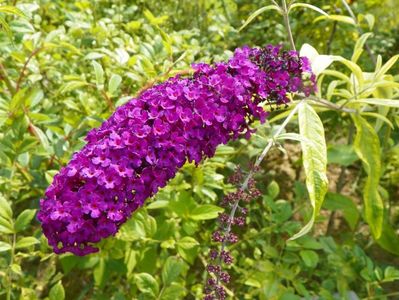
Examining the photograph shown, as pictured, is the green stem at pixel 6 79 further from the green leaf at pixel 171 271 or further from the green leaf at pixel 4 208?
the green leaf at pixel 171 271

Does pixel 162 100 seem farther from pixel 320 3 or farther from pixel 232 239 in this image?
pixel 320 3

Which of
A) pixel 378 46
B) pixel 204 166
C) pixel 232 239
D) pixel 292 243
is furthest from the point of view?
pixel 378 46

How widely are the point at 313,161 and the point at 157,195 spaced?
0.67 meters

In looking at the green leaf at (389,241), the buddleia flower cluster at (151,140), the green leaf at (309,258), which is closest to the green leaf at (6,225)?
the buddleia flower cluster at (151,140)

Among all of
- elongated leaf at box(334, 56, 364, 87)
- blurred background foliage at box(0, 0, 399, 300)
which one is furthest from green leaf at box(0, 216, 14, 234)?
elongated leaf at box(334, 56, 364, 87)

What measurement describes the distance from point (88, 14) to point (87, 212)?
5.09 ft

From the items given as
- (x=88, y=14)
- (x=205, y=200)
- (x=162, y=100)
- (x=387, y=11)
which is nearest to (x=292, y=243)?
(x=205, y=200)

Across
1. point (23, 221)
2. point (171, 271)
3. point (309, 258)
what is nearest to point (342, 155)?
point (309, 258)

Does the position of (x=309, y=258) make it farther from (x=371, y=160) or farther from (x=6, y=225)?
(x=6, y=225)

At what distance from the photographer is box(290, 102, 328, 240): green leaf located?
1.19m

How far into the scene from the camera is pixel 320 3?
2807 millimetres

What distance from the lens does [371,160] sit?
162cm

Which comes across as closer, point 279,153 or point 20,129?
point 20,129

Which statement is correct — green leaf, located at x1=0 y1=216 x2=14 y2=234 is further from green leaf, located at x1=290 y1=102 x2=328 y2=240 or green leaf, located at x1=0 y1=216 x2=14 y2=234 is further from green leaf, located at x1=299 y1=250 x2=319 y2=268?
green leaf, located at x1=299 y1=250 x2=319 y2=268
